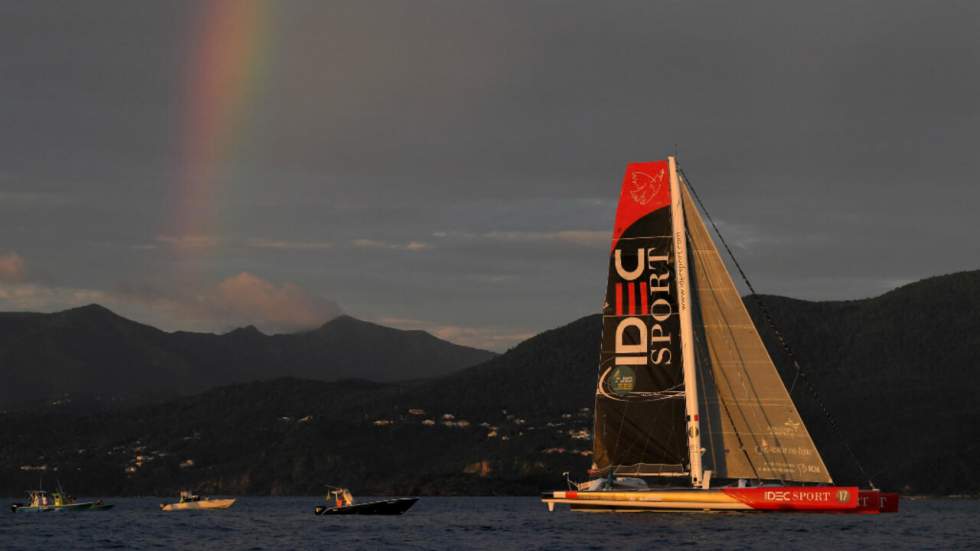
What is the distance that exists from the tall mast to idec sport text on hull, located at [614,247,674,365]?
3.02ft

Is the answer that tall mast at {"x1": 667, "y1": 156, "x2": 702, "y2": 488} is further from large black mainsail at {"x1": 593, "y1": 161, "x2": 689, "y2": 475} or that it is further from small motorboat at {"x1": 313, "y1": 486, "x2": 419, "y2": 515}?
small motorboat at {"x1": 313, "y1": 486, "x2": 419, "y2": 515}

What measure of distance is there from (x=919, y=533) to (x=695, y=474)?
796 inches

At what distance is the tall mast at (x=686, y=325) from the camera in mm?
88125

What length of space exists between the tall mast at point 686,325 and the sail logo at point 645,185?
879 mm

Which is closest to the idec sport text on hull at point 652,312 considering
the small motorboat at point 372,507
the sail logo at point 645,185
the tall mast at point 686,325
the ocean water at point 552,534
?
the tall mast at point 686,325

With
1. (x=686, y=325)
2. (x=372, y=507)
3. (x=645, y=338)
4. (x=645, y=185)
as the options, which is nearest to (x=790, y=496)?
(x=686, y=325)

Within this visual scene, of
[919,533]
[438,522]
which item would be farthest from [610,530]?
[438,522]

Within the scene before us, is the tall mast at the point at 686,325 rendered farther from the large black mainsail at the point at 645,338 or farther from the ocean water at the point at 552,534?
the ocean water at the point at 552,534

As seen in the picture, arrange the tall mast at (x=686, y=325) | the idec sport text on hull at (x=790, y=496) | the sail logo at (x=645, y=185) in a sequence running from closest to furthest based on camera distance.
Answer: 1. the idec sport text on hull at (x=790, y=496)
2. the tall mast at (x=686, y=325)
3. the sail logo at (x=645, y=185)

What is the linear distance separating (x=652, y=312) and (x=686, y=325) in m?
2.74

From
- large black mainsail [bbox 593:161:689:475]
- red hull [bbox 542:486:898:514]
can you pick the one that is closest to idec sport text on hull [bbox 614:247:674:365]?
large black mainsail [bbox 593:161:689:475]

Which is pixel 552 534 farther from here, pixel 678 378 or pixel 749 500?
pixel 749 500

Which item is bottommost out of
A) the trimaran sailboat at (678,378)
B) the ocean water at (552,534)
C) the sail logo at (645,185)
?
the ocean water at (552,534)

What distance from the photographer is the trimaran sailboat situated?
8712 centimetres
